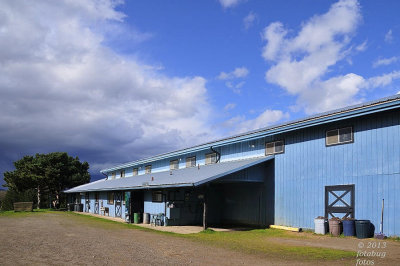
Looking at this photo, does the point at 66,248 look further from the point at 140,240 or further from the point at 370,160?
the point at 370,160

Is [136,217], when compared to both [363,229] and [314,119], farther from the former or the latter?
[363,229]

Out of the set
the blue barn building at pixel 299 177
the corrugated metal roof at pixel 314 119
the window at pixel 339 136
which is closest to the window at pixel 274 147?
the blue barn building at pixel 299 177

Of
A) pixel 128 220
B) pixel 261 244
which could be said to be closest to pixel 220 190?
pixel 128 220

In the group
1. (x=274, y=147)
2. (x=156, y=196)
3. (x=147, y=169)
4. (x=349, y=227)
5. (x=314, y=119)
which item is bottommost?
(x=349, y=227)

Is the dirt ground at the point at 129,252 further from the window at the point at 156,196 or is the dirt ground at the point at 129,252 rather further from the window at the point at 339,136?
the window at the point at 156,196

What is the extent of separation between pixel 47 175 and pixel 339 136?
140ft

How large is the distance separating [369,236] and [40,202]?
46.1 meters

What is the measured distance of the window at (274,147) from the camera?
67.7ft

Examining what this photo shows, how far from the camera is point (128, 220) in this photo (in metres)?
25.7

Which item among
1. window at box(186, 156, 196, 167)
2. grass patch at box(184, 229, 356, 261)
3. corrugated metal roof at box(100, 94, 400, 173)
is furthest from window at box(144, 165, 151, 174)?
grass patch at box(184, 229, 356, 261)

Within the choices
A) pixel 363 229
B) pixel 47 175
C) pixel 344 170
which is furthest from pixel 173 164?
pixel 47 175

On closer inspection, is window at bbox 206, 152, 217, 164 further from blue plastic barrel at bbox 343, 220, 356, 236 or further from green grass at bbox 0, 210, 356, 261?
blue plastic barrel at bbox 343, 220, 356, 236

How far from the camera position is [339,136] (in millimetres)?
17500

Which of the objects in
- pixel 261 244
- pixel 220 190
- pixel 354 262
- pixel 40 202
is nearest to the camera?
pixel 354 262
